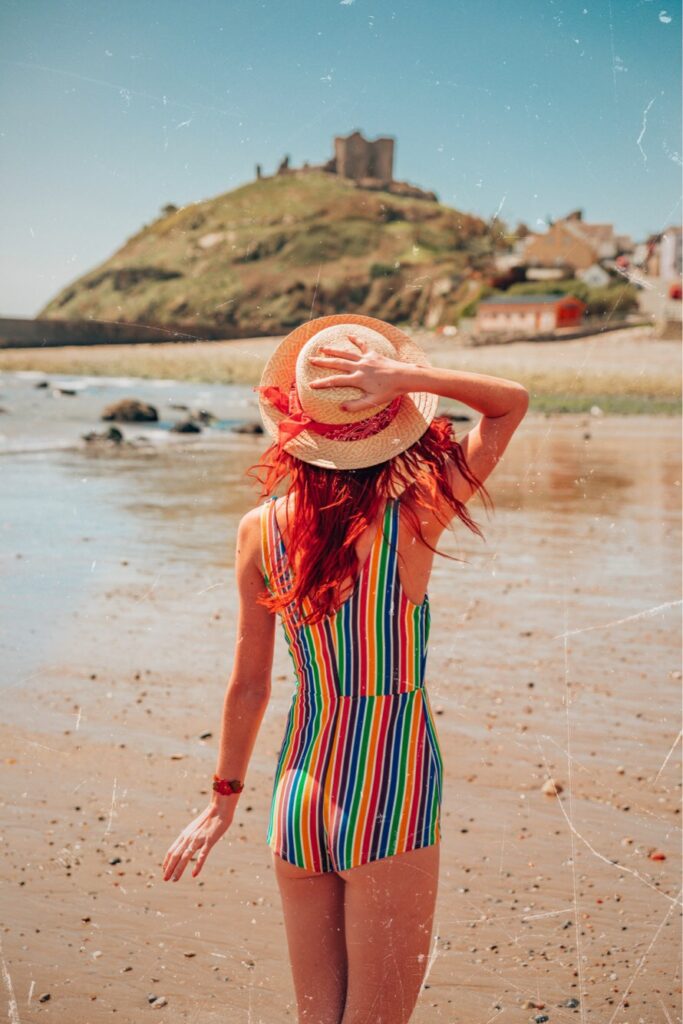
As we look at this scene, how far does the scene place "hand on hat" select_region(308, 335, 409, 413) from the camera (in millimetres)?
1658

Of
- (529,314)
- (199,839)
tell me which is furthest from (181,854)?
(529,314)

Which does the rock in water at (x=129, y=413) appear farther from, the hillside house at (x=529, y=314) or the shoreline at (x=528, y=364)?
the hillside house at (x=529, y=314)

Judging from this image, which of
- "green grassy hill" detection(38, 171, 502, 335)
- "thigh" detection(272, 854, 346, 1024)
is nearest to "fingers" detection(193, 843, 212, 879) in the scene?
"thigh" detection(272, 854, 346, 1024)

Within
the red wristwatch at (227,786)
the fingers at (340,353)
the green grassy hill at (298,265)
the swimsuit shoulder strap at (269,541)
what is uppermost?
the green grassy hill at (298,265)

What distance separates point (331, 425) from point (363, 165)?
27.1m

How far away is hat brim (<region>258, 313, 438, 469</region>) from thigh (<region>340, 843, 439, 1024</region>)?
59 cm

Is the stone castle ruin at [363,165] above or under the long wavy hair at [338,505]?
above

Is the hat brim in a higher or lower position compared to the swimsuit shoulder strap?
higher

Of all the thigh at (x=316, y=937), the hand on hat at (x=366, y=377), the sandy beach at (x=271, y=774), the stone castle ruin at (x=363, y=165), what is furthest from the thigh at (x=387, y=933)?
the stone castle ruin at (x=363, y=165)

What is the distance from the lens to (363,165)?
2747cm

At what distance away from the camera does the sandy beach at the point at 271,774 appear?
2.74 metres

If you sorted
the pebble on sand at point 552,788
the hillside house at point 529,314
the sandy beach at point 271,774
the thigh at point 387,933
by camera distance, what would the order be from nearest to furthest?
the thigh at point 387,933 < the sandy beach at point 271,774 < the pebble on sand at point 552,788 < the hillside house at point 529,314

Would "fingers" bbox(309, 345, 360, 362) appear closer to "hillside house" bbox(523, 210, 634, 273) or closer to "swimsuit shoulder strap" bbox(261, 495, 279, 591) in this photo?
"swimsuit shoulder strap" bbox(261, 495, 279, 591)

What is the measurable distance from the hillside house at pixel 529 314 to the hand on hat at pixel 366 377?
68.5 feet
